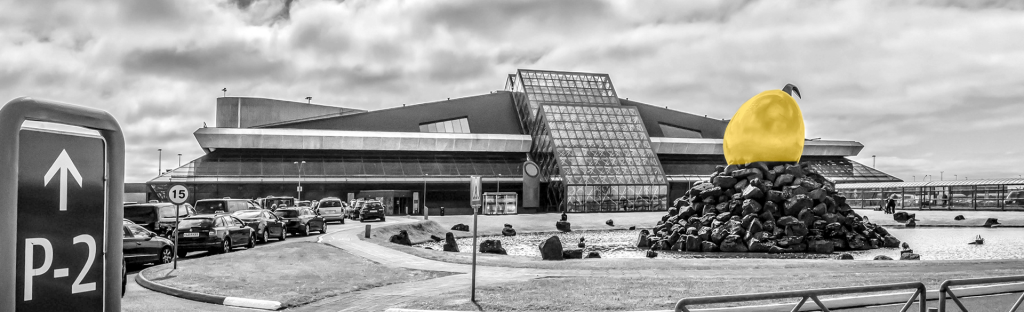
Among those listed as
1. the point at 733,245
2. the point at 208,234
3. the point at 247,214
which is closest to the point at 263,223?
the point at 247,214

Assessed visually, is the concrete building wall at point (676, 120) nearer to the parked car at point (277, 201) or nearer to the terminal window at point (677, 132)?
the terminal window at point (677, 132)

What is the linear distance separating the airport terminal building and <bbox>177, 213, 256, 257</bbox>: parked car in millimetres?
37507

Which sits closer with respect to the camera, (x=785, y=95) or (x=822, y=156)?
(x=785, y=95)

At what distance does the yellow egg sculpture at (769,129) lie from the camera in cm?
3067

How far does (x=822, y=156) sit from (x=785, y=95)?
7247 cm

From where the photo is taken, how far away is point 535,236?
39344 millimetres

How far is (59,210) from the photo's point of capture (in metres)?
3.82

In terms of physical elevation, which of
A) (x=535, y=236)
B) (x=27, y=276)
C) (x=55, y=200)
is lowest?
(x=535, y=236)

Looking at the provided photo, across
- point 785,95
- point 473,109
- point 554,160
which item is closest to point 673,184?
point 554,160

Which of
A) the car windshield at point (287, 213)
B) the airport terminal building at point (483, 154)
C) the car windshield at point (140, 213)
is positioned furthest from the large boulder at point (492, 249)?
the airport terminal building at point (483, 154)

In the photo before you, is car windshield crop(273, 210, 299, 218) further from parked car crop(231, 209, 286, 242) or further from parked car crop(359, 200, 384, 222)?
parked car crop(359, 200, 384, 222)

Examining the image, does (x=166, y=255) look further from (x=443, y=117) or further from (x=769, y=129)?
(x=443, y=117)

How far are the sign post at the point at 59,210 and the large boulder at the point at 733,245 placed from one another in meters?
26.1

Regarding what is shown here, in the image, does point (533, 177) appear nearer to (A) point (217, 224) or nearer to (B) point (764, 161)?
(B) point (764, 161)
